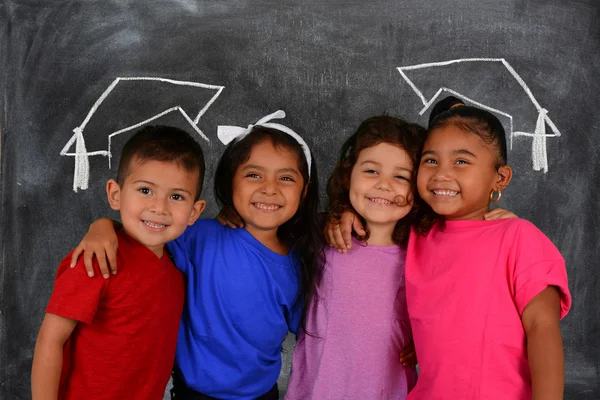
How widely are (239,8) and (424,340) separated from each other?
4.63ft

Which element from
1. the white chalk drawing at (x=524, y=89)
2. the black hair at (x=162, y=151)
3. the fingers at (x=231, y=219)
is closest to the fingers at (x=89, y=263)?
the black hair at (x=162, y=151)

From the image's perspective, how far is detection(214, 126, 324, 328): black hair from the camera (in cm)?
166

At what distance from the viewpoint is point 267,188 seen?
1.60m

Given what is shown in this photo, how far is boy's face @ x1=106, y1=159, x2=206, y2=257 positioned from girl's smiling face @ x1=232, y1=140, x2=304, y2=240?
19 centimetres

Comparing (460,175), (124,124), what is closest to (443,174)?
(460,175)

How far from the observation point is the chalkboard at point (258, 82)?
7.12ft

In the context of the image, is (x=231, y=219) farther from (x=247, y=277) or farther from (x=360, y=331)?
(x=360, y=331)

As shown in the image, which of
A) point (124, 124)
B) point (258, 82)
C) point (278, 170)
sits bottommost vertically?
point (278, 170)

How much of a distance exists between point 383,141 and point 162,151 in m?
0.62

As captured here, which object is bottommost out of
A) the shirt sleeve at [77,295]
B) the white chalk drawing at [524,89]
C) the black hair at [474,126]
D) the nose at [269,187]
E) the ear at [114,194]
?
the shirt sleeve at [77,295]

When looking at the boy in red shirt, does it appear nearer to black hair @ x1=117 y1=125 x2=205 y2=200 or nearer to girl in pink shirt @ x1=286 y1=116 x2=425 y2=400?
black hair @ x1=117 y1=125 x2=205 y2=200

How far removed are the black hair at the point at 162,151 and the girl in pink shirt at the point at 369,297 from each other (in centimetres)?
46

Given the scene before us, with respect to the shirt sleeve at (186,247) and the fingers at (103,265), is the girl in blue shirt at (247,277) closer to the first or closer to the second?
the shirt sleeve at (186,247)

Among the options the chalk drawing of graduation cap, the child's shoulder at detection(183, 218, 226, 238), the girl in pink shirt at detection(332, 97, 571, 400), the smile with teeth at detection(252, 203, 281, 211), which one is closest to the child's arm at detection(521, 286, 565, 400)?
the girl in pink shirt at detection(332, 97, 571, 400)
